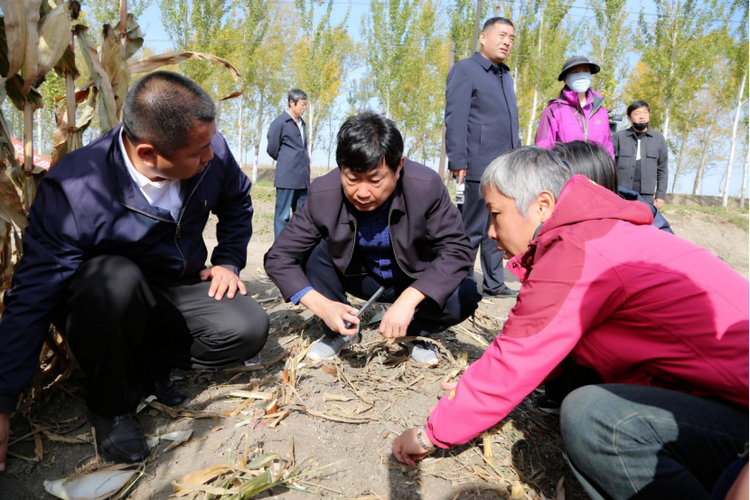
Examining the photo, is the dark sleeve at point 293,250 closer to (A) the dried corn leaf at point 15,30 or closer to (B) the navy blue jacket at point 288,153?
(A) the dried corn leaf at point 15,30

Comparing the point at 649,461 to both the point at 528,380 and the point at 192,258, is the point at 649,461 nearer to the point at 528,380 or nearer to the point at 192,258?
the point at 528,380

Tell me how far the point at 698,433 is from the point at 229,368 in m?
2.07

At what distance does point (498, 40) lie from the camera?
4.25 m

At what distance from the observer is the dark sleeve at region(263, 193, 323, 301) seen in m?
2.52

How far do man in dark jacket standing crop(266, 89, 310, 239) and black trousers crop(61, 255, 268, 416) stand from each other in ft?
13.2

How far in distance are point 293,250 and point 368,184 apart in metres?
0.60

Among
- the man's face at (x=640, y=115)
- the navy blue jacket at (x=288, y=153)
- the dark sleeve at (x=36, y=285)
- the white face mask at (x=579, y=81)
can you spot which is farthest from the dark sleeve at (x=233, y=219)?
the man's face at (x=640, y=115)

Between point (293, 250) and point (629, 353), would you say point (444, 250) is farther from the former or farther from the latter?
point (629, 353)

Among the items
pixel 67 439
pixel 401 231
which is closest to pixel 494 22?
pixel 401 231

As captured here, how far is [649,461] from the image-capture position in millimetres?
1367

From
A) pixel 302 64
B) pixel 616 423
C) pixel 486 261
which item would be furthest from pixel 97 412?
pixel 302 64

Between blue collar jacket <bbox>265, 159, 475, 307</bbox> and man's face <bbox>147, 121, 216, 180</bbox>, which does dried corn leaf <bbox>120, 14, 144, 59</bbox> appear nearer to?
man's face <bbox>147, 121, 216, 180</bbox>

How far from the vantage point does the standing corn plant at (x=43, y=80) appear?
2010mm

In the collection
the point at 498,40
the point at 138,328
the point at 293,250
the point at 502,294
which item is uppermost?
the point at 498,40
